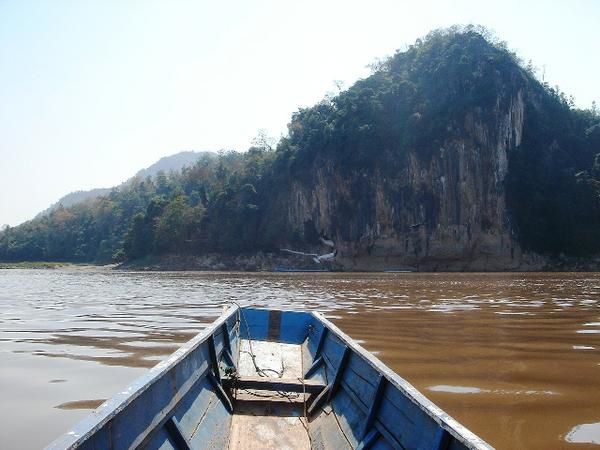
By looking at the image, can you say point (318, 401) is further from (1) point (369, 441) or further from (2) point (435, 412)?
(2) point (435, 412)

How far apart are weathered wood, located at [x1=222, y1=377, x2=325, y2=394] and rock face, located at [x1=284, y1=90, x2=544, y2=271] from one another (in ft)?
155

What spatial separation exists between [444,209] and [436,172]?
3924 mm

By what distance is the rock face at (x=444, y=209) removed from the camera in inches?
1978

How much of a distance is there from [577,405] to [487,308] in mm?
8110

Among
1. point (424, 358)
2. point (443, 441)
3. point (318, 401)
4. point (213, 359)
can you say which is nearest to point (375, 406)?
point (443, 441)

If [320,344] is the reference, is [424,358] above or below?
below

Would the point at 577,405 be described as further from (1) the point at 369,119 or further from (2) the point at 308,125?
(2) the point at 308,125

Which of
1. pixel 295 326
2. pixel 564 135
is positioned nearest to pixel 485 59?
pixel 564 135

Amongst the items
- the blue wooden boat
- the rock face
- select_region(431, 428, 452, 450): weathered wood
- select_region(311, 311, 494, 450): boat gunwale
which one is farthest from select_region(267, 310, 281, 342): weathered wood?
the rock face

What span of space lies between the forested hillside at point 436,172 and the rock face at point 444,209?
105 millimetres

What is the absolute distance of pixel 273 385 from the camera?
17.0ft

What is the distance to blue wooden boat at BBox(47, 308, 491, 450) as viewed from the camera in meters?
2.67

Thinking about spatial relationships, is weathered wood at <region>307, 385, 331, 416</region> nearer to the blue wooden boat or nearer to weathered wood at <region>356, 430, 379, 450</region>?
the blue wooden boat

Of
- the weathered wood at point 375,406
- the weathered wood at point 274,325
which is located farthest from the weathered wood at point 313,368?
the weathered wood at point 375,406
